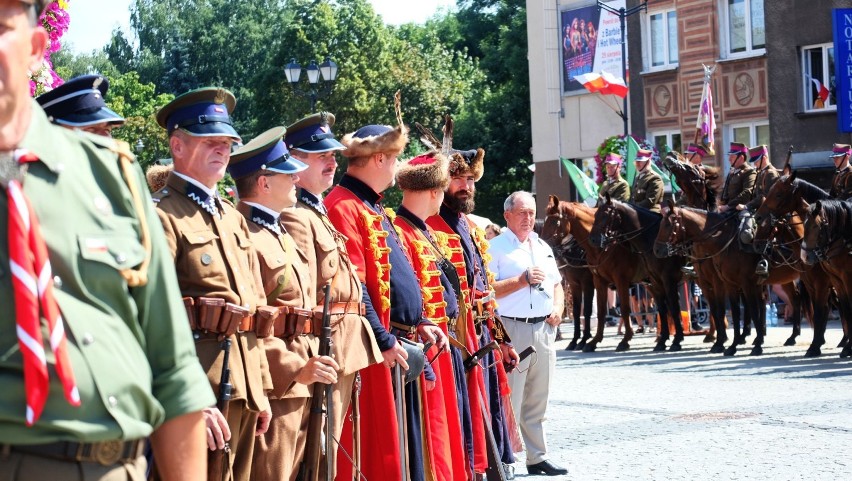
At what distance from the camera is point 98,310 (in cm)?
264

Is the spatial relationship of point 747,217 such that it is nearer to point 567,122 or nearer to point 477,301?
point 477,301

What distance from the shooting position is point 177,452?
9.11 feet

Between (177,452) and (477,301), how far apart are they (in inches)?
246

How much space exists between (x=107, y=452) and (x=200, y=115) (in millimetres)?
2688

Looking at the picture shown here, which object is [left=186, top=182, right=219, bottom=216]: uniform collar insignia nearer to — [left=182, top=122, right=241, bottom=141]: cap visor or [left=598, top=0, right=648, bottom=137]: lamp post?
[left=182, top=122, right=241, bottom=141]: cap visor

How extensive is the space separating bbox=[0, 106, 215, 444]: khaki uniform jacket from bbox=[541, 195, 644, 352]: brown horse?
1901 centimetres

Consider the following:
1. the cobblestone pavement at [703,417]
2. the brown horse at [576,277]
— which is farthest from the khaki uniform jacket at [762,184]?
the brown horse at [576,277]

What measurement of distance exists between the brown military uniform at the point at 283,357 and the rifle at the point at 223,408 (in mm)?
564

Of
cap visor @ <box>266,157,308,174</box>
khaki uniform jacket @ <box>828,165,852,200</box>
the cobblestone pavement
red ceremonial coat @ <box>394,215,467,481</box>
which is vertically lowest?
the cobblestone pavement

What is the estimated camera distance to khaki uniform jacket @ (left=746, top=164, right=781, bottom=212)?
20.8 m

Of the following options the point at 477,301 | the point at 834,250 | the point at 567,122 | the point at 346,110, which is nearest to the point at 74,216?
the point at 477,301

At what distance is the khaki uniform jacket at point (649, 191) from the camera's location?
2314 cm

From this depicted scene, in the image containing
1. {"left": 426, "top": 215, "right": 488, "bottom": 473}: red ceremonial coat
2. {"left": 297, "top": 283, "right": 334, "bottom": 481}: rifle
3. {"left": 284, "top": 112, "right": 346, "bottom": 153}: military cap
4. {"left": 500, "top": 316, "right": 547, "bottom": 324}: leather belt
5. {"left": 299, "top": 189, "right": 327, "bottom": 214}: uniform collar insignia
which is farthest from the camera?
{"left": 500, "top": 316, "right": 547, "bottom": 324}: leather belt

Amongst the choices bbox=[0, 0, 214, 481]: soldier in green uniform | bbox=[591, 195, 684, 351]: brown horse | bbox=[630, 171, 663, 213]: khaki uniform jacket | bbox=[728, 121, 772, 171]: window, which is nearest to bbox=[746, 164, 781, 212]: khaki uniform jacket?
bbox=[591, 195, 684, 351]: brown horse
